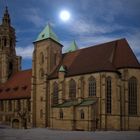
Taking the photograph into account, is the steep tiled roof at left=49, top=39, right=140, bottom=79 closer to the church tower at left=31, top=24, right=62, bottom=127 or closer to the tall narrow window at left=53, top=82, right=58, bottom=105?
the tall narrow window at left=53, top=82, right=58, bottom=105

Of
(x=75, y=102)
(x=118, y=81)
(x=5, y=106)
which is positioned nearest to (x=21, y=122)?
(x=5, y=106)

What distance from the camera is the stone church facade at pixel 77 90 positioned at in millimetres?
48031

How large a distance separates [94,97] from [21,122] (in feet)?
61.0

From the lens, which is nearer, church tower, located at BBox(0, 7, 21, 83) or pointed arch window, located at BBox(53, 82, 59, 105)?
pointed arch window, located at BBox(53, 82, 59, 105)

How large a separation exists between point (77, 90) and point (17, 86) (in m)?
21.6

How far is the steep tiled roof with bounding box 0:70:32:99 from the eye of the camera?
66.2 meters

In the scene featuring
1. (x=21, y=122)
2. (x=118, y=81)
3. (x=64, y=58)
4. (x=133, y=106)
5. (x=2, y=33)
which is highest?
(x=2, y=33)

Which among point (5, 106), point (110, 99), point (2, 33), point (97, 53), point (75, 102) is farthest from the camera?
point (2, 33)

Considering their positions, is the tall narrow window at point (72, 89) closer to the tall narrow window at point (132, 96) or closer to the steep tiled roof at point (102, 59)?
the steep tiled roof at point (102, 59)

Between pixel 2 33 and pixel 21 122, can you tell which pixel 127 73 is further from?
pixel 2 33

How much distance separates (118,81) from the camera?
4897cm

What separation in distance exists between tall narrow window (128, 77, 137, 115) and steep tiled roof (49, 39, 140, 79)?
270 centimetres

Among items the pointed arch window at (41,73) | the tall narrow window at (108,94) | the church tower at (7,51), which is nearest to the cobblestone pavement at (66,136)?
the tall narrow window at (108,94)

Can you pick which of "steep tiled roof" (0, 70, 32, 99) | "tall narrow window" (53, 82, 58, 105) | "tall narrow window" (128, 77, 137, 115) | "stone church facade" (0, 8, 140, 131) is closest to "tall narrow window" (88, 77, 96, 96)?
"stone church facade" (0, 8, 140, 131)
